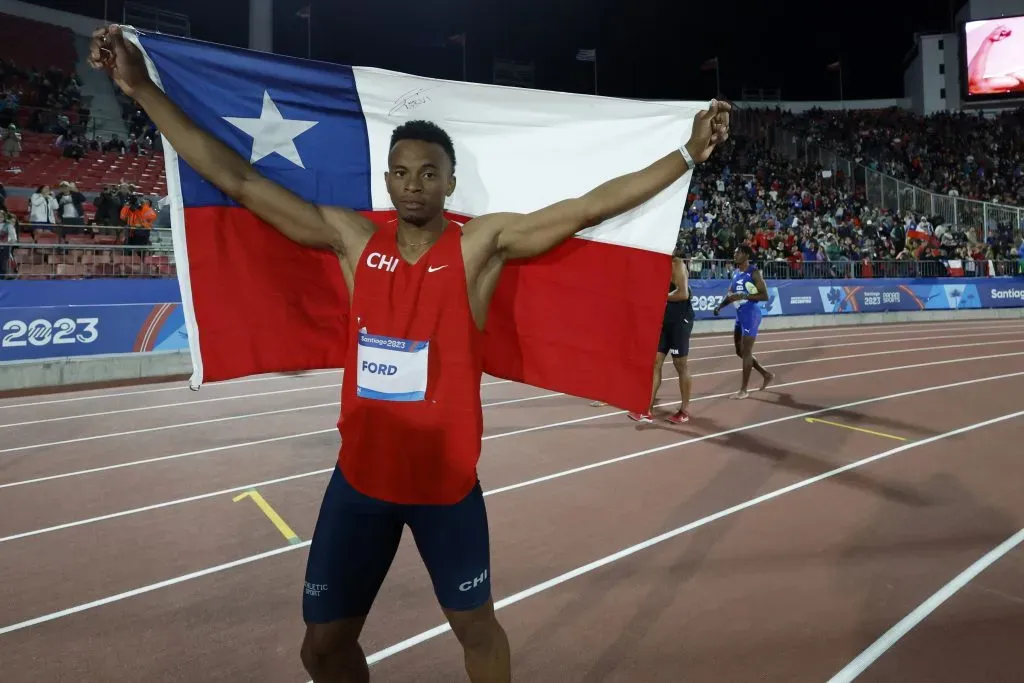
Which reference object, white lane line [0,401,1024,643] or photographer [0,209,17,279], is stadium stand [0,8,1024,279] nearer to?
photographer [0,209,17,279]

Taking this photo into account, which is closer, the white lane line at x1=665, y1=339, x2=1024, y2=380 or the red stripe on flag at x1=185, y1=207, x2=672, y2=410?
the red stripe on flag at x1=185, y1=207, x2=672, y2=410

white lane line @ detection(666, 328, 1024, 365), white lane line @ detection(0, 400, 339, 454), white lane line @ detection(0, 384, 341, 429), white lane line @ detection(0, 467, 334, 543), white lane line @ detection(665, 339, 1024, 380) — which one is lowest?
white lane line @ detection(0, 467, 334, 543)

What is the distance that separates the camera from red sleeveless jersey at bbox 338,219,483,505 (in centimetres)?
226

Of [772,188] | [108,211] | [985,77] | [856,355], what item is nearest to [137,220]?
[108,211]

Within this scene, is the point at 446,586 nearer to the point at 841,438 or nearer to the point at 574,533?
the point at 574,533

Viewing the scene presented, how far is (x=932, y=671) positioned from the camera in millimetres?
3238

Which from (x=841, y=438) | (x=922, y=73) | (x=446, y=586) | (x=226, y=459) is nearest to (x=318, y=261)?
(x=446, y=586)

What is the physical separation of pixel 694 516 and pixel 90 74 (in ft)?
105

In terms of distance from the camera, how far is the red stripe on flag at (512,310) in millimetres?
2971

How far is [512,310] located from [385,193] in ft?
2.86

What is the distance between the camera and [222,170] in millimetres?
2537

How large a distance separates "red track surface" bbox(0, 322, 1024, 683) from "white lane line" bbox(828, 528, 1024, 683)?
41mm

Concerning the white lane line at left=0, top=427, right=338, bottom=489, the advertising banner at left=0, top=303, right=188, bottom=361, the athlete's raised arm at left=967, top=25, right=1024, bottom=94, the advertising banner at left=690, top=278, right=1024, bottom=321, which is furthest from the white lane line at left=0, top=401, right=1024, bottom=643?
the athlete's raised arm at left=967, top=25, right=1024, bottom=94

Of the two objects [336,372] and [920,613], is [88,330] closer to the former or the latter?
[336,372]
